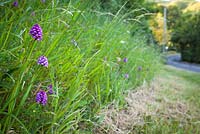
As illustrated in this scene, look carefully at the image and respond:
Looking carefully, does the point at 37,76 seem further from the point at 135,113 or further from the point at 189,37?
the point at 189,37

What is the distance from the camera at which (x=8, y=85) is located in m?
1.08

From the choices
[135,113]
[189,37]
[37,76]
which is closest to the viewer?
[37,76]

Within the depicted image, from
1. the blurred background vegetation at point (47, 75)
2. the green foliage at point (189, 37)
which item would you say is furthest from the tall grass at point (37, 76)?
the green foliage at point (189, 37)

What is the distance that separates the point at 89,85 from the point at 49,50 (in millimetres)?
557

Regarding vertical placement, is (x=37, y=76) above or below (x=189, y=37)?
above

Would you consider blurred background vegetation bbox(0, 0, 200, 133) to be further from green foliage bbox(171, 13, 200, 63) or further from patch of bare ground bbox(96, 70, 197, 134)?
green foliage bbox(171, 13, 200, 63)

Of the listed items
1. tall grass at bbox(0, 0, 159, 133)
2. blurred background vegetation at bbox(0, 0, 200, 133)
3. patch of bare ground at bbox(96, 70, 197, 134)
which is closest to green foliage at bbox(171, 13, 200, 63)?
patch of bare ground at bbox(96, 70, 197, 134)

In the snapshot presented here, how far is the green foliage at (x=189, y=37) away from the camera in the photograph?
24.3 metres

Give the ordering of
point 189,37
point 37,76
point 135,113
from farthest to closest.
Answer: point 189,37 < point 135,113 < point 37,76

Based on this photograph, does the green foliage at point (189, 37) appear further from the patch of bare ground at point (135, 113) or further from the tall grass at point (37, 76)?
the tall grass at point (37, 76)

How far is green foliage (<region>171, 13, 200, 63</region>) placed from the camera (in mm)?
24328

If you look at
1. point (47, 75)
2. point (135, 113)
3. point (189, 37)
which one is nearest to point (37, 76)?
point (47, 75)

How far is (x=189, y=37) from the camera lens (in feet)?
82.3

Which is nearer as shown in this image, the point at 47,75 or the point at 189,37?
the point at 47,75
